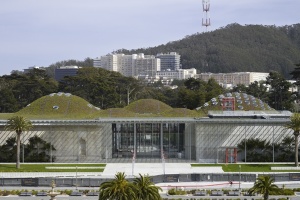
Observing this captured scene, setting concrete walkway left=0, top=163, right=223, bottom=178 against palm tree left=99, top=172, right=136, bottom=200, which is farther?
concrete walkway left=0, top=163, right=223, bottom=178

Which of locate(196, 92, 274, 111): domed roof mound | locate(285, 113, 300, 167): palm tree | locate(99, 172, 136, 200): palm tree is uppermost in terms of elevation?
locate(196, 92, 274, 111): domed roof mound

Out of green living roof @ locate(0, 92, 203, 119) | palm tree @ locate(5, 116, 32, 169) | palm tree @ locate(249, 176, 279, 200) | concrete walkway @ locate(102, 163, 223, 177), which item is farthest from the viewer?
green living roof @ locate(0, 92, 203, 119)

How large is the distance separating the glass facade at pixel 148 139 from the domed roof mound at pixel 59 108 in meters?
8.29

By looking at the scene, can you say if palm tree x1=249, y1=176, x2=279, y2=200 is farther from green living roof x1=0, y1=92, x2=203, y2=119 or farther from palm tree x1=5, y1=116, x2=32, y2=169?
green living roof x1=0, y1=92, x2=203, y2=119

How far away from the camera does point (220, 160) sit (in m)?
95.1

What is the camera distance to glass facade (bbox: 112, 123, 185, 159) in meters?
101

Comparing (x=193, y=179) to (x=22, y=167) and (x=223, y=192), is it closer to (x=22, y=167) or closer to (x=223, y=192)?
(x=223, y=192)

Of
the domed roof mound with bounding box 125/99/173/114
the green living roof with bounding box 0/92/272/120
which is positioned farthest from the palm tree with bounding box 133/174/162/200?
the domed roof mound with bounding box 125/99/173/114

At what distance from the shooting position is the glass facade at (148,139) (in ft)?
330

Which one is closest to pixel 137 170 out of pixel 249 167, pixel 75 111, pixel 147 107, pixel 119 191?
pixel 249 167

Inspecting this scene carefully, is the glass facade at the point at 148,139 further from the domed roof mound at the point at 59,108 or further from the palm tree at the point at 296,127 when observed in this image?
the palm tree at the point at 296,127

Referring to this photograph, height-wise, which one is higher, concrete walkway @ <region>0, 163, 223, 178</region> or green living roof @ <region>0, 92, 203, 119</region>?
green living roof @ <region>0, 92, 203, 119</region>

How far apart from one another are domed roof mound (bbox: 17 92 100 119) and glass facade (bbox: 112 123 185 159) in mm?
8288

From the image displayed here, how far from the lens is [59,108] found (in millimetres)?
112000
